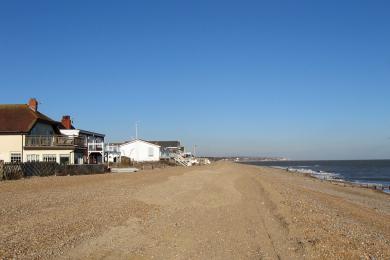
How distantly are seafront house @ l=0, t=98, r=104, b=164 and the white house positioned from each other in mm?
30752

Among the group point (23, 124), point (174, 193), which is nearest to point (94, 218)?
point (174, 193)

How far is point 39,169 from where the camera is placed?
35312mm

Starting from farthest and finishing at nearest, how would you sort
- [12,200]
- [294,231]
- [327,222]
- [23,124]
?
[23,124]
[12,200]
[327,222]
[294,231]

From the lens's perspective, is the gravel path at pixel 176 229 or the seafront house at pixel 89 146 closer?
the gravel path at pixel 176 229

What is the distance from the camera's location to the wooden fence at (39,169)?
30.9m

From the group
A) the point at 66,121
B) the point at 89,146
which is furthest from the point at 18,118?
the point at 66,121

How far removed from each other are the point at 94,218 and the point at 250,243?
5.13 meters

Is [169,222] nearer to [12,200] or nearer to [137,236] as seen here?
[137,236]

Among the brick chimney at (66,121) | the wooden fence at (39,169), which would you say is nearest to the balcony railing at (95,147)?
the wooden fence at (39,169)

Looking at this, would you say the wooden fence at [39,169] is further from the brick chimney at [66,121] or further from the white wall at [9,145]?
the brick chimney at [66,121]

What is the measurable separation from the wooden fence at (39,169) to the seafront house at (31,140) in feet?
12.2

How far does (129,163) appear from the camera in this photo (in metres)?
58.6

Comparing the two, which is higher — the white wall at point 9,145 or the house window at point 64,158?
the white wall at point 9,145

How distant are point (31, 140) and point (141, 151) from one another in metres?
37.0
